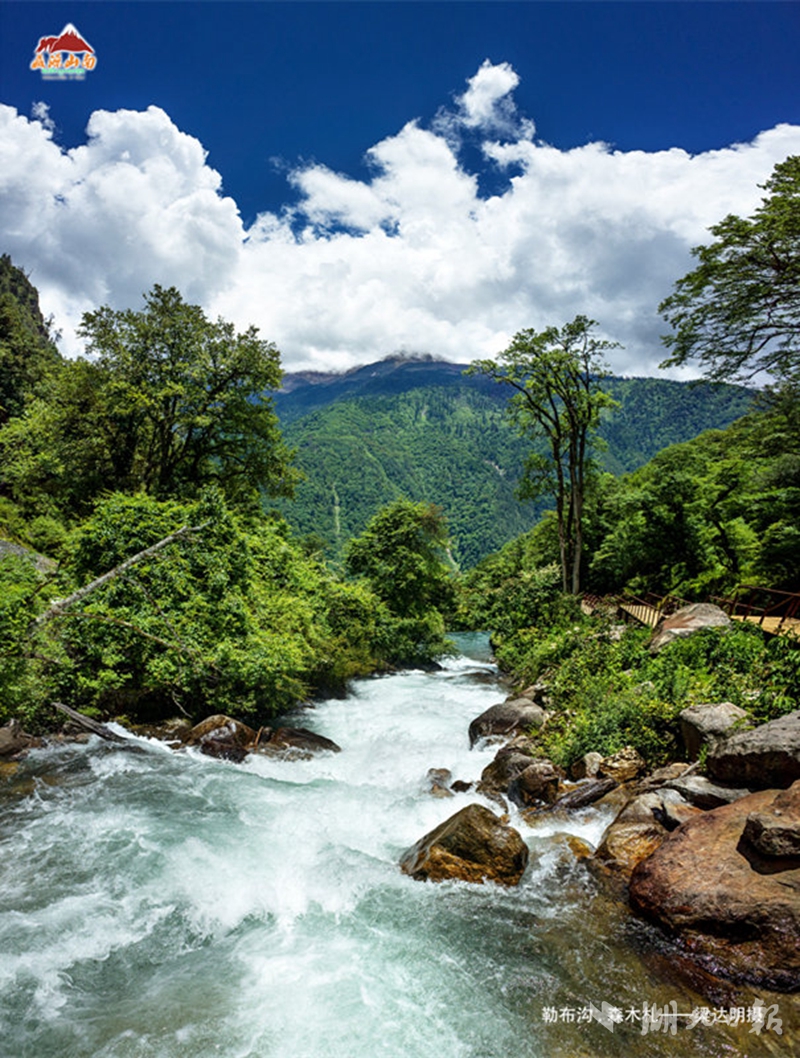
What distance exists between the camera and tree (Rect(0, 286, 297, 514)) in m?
22.7

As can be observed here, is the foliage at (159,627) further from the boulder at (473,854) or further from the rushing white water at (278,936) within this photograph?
the boulder at (473,854)

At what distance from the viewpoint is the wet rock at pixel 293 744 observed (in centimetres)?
1350

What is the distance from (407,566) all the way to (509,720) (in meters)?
16.6

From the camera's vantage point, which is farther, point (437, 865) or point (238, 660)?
point (238, 660)

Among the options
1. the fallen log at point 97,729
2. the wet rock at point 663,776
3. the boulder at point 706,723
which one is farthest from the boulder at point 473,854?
the fallen log at point 97,729

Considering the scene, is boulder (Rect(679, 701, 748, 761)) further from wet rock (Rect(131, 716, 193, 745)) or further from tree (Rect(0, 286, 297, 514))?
tree (Rect(0, 286, 297, 514))

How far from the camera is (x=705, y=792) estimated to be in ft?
25.8

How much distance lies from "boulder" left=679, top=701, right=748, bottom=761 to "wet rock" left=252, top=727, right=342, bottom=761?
358 inches

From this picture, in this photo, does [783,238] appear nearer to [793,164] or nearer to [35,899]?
[793,164]

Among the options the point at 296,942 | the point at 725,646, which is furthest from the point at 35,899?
the point at 725,646

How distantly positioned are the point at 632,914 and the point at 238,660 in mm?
10162

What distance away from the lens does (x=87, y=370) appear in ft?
77.4

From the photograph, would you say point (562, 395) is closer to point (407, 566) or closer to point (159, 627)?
point (407, 566)

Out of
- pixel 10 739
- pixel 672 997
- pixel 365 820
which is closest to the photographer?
pixel 672 997
